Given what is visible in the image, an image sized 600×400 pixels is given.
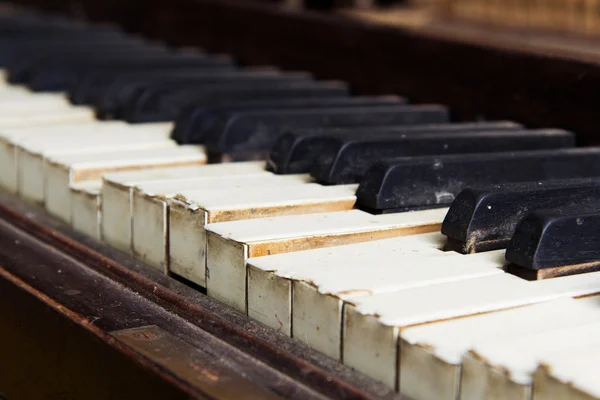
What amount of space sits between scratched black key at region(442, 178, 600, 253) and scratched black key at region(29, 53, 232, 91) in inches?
54.9

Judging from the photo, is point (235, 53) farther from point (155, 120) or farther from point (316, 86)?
point (155, 120)

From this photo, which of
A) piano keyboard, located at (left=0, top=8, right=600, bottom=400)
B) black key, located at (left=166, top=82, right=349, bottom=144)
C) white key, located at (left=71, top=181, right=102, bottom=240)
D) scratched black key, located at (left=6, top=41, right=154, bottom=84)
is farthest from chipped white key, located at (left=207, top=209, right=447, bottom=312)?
scratched black key, located at (left=6, top=41, right=154, bottom=84)

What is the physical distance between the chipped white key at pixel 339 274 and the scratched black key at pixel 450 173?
185mm

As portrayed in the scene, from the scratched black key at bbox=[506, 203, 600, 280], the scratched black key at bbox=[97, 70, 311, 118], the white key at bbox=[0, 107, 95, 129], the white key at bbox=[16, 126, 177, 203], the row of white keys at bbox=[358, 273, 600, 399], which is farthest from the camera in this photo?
the scratched black key at bbox=[97, 70, 311, 118]

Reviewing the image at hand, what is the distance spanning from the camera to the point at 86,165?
162 cm

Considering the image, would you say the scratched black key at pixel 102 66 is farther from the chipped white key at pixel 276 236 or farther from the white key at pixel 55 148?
the chipped white key at pixel 276 236

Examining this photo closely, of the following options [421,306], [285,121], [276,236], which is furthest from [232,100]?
[421,306]

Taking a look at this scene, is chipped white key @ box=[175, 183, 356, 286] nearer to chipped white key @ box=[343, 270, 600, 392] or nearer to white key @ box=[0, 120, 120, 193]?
chipped white key @ box=[343, 270, 600, 392]

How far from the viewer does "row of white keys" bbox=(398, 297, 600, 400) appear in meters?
0.88

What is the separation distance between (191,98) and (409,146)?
26.9 inches

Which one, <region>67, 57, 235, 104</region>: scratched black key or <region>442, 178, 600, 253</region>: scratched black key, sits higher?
<region>67, 57, 235, 104</region>: scratched black key

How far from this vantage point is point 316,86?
226cm

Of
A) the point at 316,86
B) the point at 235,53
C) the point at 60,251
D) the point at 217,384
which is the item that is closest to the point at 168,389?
the point at 217,384

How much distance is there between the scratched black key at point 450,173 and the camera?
4.63 ft
